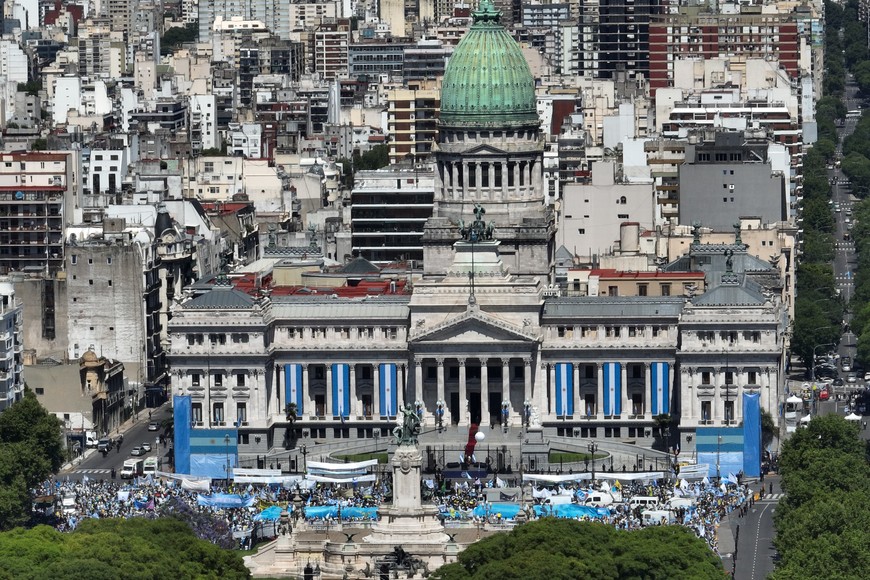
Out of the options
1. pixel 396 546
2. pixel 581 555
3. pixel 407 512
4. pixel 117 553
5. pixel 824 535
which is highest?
pixel 407 512

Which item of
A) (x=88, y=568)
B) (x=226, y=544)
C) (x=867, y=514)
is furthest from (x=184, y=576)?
(x=867, y=514)

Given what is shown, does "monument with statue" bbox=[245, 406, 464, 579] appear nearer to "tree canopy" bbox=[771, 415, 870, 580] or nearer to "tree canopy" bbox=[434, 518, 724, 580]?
"tree canopy" bbox=[434, 518, 724, 580]

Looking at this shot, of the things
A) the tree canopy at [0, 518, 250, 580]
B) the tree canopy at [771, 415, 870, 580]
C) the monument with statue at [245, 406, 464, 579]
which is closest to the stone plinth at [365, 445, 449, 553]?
the monument with statue at [245, 406, 464, 579]

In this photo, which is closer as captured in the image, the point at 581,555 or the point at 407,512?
the point at 581,555

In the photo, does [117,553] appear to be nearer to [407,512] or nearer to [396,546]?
[396,546]

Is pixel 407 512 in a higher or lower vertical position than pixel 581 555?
higher

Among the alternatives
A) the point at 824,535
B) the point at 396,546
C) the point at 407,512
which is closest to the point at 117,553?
the point at 396,546

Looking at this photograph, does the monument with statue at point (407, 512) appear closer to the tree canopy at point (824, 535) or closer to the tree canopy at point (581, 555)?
the tree canopy at point (581, 555)
